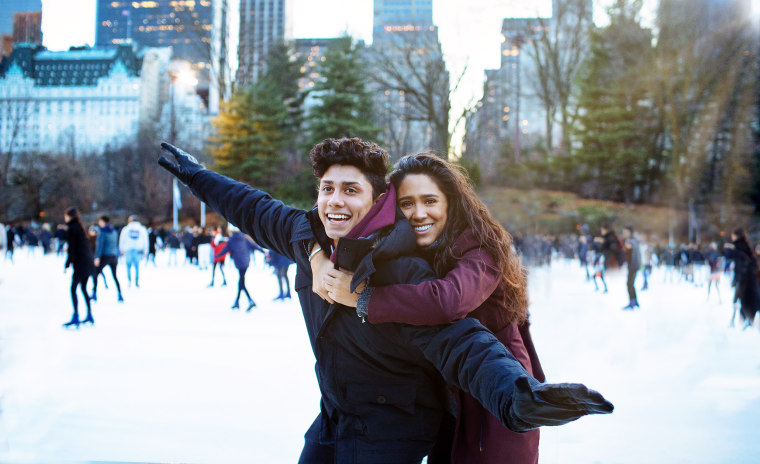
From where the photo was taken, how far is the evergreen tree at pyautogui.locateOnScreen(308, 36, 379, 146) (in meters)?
23.7

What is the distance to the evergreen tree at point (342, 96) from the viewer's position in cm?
2367

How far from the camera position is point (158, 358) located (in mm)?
5160

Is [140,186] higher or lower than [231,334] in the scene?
higher

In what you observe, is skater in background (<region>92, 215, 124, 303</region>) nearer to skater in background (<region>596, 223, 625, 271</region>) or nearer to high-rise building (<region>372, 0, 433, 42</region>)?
skater in background (<region>596, 223, 625, 271</region>)

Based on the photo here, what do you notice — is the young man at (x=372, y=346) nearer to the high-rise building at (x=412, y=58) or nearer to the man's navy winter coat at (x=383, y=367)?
the man's navy winter coat at (x=383, y=367)

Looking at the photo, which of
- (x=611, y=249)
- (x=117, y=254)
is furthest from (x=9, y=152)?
(x=611, y=249)

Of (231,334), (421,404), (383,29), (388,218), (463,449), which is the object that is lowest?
(231,334)

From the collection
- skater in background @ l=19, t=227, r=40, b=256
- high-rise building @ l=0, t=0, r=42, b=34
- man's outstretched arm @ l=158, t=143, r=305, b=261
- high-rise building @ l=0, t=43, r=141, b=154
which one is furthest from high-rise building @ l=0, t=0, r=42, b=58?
skater in background @ l=19, t=227, r=40, b=256

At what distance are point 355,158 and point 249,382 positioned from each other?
11.0ft

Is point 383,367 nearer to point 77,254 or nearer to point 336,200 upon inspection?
point 336,200

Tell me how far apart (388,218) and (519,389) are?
1.90ft

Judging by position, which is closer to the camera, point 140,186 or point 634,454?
point 634,454

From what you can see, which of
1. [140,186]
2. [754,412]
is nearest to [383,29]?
[140,186]

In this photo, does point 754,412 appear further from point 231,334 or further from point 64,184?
point 64,184
